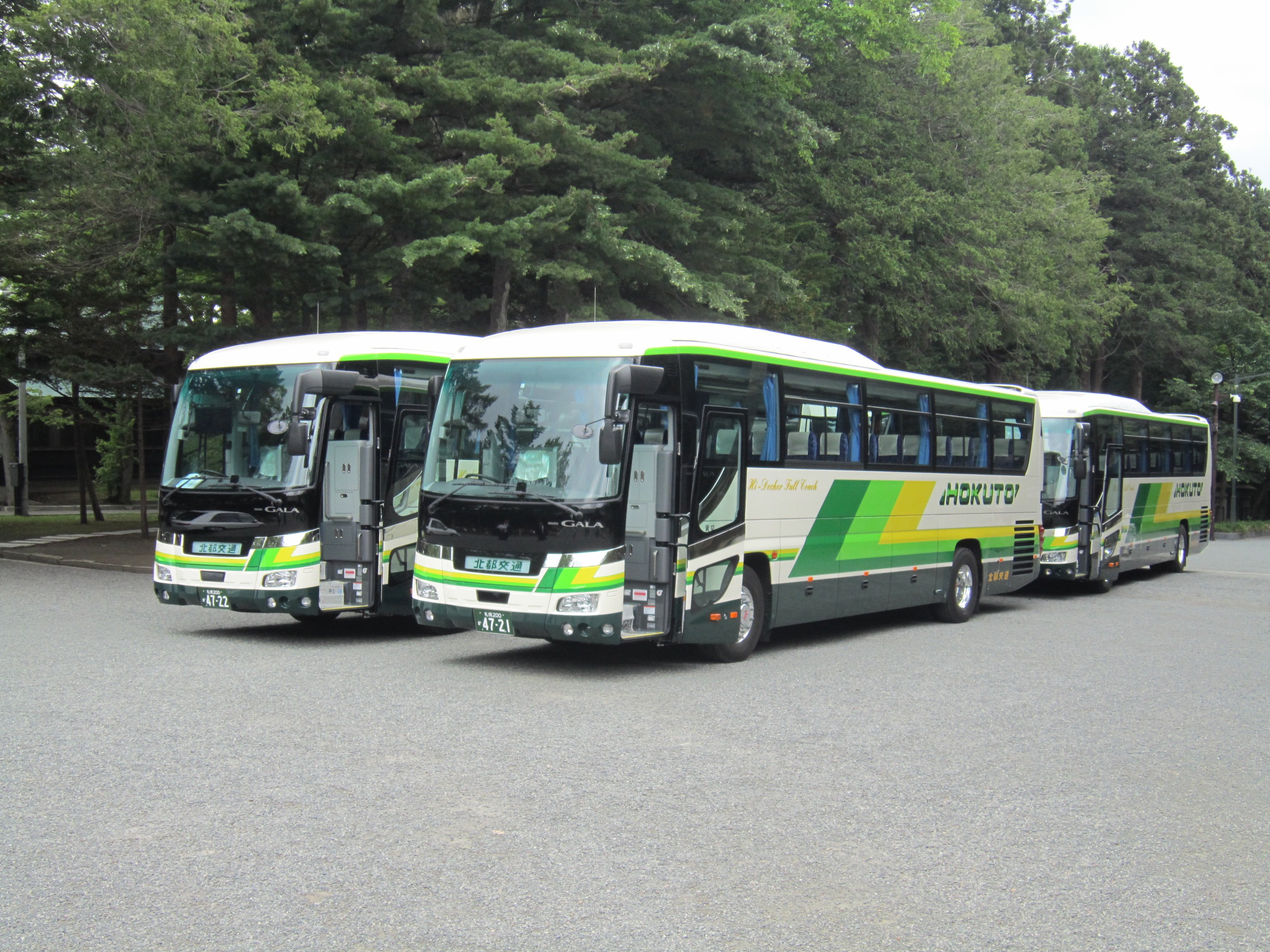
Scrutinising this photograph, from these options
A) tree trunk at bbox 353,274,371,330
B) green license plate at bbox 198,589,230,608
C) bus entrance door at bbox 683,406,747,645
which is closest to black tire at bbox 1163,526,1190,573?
tree trunk at bbox 353,274,371,330

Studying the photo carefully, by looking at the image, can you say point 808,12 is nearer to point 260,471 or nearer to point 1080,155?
point 260,471

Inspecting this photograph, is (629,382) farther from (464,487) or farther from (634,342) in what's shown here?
(464,487)

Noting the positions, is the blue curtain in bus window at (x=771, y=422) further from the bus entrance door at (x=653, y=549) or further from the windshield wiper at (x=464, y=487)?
the windshield wiper at (x=464, y=487)

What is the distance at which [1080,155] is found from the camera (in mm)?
47844

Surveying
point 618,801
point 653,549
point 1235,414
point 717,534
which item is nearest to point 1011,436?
point 717,534

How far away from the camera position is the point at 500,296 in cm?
2262

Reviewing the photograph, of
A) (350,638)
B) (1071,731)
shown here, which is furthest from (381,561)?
(1071,731)

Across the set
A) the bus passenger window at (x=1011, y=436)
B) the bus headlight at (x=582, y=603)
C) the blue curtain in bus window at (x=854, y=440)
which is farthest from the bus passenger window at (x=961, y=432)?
the bus headlight at (x=582, y=603)

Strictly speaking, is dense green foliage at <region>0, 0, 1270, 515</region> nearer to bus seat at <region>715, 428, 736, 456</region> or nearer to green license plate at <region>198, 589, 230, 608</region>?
green license plate at <region>198, 589, 230, 608</region>

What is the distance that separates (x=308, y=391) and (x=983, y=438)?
924 cm

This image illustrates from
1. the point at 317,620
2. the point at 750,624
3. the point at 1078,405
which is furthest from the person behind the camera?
the point at 1078,405

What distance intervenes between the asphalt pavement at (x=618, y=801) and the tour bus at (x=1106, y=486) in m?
7.70

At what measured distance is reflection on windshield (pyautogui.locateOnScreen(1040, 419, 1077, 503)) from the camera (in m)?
20.4

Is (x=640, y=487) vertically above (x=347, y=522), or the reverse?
(x=640, y=487)
